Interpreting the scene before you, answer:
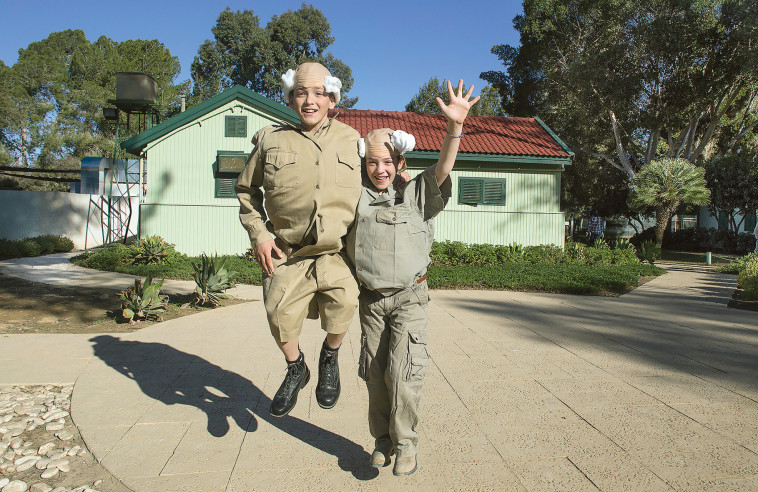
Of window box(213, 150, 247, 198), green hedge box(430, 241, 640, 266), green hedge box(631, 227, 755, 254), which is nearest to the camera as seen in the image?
green hedge box(430, 241, 640, 266)

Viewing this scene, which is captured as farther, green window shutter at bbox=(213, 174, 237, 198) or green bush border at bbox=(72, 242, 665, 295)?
green window shutter at bbox=(213, 174, 237, 198)

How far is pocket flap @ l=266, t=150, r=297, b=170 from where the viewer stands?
117 inches

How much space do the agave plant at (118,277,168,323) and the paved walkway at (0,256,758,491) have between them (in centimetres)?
41

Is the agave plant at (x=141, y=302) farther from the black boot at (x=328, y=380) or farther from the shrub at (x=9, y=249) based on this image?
the shrub at (x=9, y=249)

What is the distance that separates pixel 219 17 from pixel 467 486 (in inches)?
2049

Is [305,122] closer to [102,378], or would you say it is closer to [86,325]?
[102,378]

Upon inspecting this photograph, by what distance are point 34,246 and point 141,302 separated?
12.5m

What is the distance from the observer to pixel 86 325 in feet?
23.1

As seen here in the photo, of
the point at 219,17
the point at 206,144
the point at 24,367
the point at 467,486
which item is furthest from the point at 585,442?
the point at 219,17

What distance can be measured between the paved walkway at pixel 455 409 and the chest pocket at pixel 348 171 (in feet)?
5.13

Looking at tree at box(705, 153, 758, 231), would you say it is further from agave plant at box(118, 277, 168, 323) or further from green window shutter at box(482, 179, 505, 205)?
agave plant at box(118, 277, 168, 323)

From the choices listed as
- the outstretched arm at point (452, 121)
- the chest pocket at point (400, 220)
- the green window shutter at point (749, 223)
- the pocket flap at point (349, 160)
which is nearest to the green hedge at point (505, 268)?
the pocket flap at point (349, 160)

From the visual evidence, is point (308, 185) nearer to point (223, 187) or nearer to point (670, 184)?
point (223, 187)

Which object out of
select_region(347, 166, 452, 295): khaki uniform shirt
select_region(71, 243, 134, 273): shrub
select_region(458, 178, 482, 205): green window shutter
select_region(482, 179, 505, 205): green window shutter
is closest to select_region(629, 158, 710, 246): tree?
select_region(482, 179, 505, 205): green window shutter
